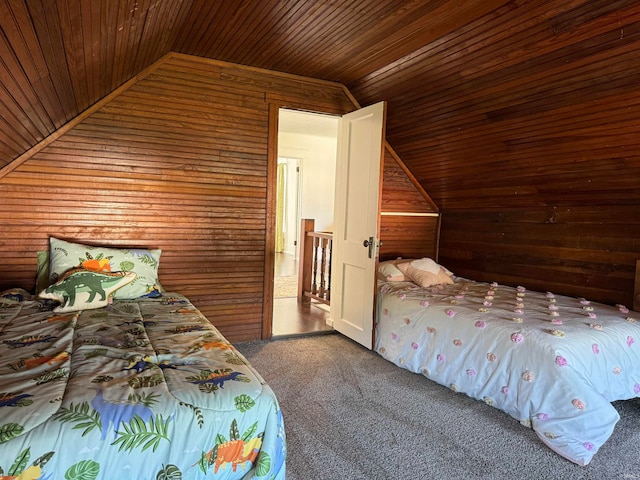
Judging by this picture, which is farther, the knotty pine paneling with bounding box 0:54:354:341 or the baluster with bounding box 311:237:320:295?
the baluster with bounding box 311:237:320:295

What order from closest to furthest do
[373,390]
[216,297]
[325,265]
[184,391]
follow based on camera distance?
[184,391] < [373,390] < [216,297] < [325,265]

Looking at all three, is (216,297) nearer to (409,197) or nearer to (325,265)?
(325,265)

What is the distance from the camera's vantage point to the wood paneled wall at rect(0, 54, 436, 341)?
280 centimetres

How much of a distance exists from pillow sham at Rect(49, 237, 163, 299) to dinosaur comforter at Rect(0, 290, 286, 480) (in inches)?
30.4

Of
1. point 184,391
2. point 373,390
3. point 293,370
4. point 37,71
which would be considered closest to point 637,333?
point 373,390

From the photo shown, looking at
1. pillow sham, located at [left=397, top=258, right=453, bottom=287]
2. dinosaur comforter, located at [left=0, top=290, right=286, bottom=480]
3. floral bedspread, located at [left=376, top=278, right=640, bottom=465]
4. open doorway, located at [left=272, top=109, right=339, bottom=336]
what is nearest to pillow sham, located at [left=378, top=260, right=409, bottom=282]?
pillow sham, located at [left=397, top=258, right=453, bottom=287]

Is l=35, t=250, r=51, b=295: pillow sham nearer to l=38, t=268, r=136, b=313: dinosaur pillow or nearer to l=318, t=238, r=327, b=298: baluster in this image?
l=38, t=268, r=136, b=313: dinosaur pillow

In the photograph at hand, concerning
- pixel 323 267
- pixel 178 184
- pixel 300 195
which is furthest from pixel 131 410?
pixel 300 195

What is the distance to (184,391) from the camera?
4.51 ft

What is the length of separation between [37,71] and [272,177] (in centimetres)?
204

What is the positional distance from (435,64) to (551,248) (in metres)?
1.86

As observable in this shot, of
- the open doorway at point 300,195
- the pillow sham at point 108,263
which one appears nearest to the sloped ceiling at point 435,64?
the pillow sham at point 108,263

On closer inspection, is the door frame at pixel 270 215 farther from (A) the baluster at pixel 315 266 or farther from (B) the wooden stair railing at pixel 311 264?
(A) the baluster at pixel 315 266

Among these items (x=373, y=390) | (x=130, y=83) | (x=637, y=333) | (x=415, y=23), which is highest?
(x=415, y=23)
